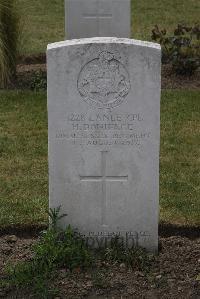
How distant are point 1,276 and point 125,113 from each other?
1397 millimetres

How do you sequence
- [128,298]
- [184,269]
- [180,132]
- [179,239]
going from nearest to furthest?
[128,298] → [184,269] → [179,239] → [180,132]

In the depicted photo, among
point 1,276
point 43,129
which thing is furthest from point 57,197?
point 43,129

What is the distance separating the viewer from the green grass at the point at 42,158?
248 inches

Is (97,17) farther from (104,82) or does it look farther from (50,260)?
(50,260)

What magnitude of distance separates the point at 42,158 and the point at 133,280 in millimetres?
3013

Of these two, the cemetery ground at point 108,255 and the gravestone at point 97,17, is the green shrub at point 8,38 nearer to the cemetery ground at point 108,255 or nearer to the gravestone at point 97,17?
the cemetery ground at point 108,255

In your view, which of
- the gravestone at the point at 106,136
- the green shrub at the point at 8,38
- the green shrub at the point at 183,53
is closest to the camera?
the gravestone at the point at 106,136

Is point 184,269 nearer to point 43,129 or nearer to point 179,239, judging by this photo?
point 179,239

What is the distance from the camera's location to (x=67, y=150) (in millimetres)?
5105

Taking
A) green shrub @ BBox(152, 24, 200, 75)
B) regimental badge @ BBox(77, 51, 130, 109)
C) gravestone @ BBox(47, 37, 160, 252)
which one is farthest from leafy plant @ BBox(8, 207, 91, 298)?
green shrub @ BBox(152, 24, 200, 75)

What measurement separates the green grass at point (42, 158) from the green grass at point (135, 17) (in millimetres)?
3865

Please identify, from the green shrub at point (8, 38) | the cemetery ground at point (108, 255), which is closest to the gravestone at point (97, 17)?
the green shrub at point (8, 38)

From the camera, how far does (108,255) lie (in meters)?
5.19

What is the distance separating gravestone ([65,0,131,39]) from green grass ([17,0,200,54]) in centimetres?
176
